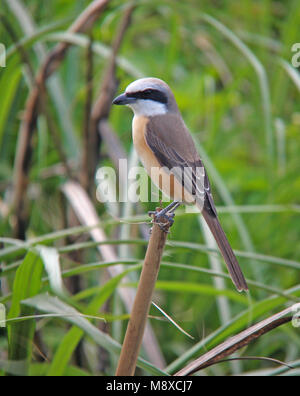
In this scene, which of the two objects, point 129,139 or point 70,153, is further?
point 129,139

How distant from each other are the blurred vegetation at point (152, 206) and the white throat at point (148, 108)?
32 centimetres

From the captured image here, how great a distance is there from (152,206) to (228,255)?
43cm

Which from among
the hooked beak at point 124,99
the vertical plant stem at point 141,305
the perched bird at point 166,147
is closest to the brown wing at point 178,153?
the perched bird at point 166,147

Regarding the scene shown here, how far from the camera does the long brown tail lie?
3.49 feet

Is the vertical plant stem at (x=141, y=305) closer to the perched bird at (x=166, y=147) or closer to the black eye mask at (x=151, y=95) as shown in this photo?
the perched bird at (x=166, y=147)

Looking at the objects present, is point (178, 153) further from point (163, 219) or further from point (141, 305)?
point (141, 305)

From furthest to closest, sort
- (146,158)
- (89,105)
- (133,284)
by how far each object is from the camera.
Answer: (89,105) < (133,284) < (146,158)

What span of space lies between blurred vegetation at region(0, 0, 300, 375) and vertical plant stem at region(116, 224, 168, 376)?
0.37 meters

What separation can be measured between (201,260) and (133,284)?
78cm

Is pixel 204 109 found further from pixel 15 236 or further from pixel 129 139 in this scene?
pixel 15 236

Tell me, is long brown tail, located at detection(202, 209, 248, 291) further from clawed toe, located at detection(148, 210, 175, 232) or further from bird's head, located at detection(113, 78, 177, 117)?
bird's head, located at detection(113, 78, 177, 117)
